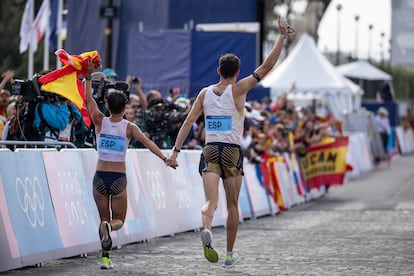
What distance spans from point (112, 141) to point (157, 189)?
408 centimetres

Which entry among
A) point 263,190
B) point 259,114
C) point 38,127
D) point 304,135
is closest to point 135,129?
point 38,127

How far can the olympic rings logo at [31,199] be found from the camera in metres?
11.8

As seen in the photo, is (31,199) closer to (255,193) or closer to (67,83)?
(67,83)

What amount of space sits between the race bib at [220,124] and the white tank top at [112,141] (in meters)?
0.80

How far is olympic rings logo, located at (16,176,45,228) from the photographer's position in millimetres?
11820

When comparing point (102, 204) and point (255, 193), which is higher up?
point (102, 204)

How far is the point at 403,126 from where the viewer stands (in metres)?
54.4

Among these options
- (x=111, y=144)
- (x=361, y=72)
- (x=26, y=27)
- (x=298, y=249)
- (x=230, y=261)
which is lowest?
(x=298, y=249)

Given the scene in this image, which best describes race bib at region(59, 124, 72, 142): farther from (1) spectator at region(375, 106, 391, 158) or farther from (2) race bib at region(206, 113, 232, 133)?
(1) spectator at region(375, 106, 391, 158)

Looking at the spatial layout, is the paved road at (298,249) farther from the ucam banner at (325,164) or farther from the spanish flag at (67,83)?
the ucam banner at (325,164)

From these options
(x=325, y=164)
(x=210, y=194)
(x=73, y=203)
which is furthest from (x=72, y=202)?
(x=325, y=164)

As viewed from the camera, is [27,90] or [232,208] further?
[27,90]

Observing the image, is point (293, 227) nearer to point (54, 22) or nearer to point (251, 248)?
point (251, 248)

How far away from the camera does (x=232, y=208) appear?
11.9 metres
